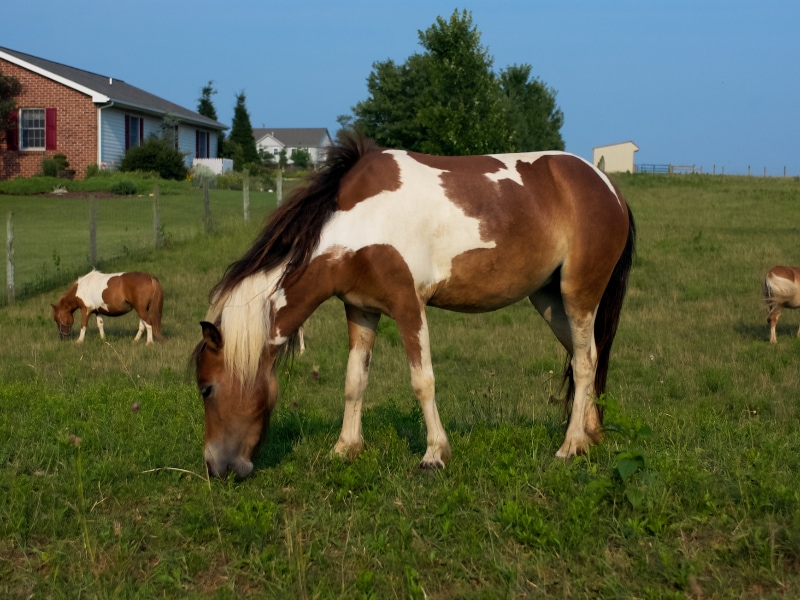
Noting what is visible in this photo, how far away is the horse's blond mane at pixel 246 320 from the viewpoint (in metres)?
4.69

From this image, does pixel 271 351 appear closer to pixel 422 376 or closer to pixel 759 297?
pixel 422 376

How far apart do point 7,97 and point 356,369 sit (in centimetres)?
3496

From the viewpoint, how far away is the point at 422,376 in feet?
16.2

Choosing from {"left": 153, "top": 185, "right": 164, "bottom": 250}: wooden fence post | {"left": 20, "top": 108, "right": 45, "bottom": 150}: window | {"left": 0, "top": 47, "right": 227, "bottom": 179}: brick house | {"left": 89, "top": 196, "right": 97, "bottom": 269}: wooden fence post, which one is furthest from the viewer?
{"left": 20, "top": 108, "right": 45, "bottom": 150}: window

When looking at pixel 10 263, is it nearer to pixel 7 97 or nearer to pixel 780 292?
pixel 780 292

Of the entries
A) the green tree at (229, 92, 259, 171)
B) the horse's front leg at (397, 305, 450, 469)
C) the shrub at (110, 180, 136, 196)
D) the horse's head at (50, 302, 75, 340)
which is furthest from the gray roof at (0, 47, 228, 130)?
the horse's front leg at (397, 305, 450, 469)

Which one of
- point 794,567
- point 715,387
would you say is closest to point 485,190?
point 794,567

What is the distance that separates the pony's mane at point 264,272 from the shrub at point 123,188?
88.7 feet

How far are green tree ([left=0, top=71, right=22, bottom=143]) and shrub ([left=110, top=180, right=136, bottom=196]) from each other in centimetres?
752

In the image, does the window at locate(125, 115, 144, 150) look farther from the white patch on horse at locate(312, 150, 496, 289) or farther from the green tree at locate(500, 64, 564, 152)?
the white patch on horse at locate(312, 150, 496, 289)

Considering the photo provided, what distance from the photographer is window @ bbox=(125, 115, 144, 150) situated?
127 ft

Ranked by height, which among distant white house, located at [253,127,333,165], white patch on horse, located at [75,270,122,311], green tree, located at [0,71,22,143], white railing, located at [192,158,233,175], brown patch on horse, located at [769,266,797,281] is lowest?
white patch on horse, located at [75,270,122,311]

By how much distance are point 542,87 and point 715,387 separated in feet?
178

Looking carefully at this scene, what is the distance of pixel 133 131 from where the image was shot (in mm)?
39594
